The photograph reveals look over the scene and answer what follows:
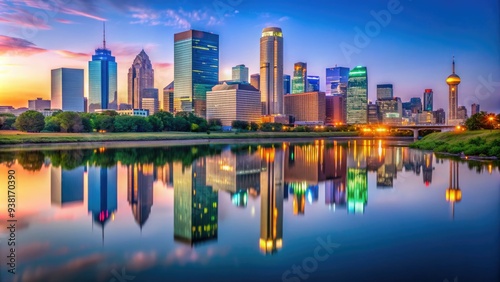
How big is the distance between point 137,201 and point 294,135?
99.7m

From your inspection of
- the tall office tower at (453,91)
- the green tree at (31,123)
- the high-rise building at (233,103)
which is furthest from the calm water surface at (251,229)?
the tall office tower at (453,91)

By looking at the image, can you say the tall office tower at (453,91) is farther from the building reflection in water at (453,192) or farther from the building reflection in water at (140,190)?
the building reflection in water at (140,190)

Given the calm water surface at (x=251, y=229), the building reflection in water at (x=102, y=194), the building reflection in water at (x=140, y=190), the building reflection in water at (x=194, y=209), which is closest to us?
the calm water surface at (x=251, y=229)

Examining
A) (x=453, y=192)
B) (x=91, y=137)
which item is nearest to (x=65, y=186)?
(x=453, y=192)

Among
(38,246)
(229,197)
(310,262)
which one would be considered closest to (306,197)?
(229,197)

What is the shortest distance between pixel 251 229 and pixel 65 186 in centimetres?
1358

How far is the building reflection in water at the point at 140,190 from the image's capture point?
16.2m

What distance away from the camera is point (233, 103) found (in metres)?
182

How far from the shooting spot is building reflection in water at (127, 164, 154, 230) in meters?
16.2

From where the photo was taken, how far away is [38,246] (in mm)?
11453

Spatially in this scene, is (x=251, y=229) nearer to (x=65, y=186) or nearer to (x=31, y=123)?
(x=65, y=186)

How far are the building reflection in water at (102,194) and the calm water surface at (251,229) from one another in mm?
73

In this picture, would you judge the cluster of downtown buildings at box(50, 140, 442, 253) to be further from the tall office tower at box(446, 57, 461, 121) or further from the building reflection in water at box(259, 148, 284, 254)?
the tall office tower at box(446, 57, 461, 121)

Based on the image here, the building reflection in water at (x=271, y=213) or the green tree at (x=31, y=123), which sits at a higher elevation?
the green tree at (x=31, y=123)
